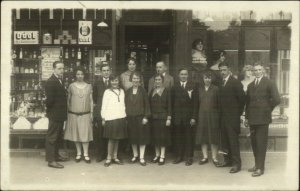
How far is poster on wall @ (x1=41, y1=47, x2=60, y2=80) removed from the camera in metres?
9.86

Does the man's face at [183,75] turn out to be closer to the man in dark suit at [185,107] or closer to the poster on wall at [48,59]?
the man in dark suit at [185,107]

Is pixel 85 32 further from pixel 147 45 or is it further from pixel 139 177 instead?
pixel 139 177

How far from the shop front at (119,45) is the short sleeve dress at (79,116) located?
933 mm

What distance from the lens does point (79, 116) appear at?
29.2 ft

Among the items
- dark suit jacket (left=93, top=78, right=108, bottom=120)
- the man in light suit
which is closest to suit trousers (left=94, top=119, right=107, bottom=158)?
dark suit jacket (left=93, top=78, right=108, bottom=120)

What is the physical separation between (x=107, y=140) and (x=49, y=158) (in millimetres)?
1066

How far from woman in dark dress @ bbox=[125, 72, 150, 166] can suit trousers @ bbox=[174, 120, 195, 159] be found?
516 mm

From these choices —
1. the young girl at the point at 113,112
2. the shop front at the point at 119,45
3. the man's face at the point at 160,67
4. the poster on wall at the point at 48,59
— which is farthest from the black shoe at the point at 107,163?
the poster on wall at the point at 48,59

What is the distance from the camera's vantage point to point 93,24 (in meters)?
9.84

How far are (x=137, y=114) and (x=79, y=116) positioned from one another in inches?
38.0

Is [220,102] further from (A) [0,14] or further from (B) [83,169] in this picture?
(A) [0,14]

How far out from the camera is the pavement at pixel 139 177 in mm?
7504

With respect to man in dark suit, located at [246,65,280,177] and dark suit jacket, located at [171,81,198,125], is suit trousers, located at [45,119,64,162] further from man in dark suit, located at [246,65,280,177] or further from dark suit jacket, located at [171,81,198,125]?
man in dark suit, located at [246,65,280,177]

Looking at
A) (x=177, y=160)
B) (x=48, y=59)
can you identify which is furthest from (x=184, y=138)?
(x=48, y=59)
